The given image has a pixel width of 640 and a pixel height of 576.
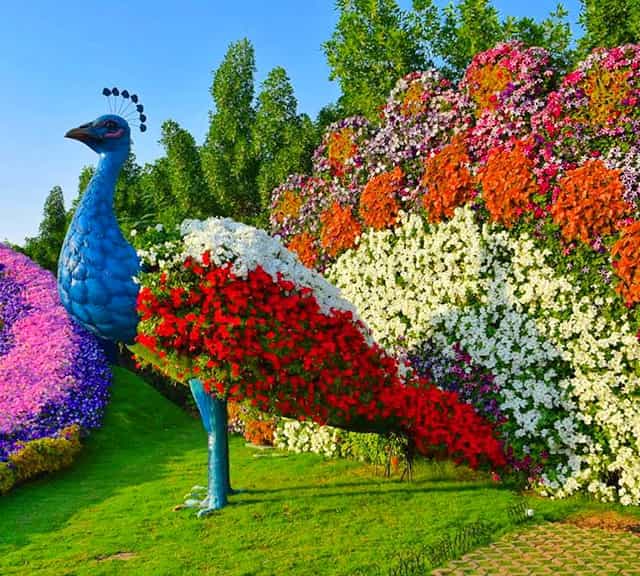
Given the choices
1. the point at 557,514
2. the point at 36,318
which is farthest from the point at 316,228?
the point at 36,318

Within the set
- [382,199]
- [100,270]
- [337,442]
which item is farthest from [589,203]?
[100,270]

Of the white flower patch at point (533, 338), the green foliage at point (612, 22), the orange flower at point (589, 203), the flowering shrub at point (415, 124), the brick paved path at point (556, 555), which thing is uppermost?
the green foliage at point (612, 22)

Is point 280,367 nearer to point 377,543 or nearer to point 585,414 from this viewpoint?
point 377,543

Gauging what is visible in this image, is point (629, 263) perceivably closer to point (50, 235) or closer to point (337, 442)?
point (337, 442)

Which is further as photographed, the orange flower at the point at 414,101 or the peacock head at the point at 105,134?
the orange flower at the point at 414,101

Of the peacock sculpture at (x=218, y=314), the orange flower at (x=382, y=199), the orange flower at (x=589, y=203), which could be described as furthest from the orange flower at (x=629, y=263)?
the orange flower at (x=382, y=199)

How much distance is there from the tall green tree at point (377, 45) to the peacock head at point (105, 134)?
5.40 m

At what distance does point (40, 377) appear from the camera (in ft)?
44.3

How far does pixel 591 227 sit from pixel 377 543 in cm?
401

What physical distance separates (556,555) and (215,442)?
3.52 m

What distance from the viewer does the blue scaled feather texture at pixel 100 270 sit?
22.9 feet

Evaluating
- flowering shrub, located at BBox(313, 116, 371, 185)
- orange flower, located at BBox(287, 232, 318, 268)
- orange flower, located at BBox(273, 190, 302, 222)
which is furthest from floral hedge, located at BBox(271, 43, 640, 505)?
orange flower, located at BBox(273, 190, 302, 222)

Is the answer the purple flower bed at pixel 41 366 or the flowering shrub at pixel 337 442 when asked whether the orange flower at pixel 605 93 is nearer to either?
the flowering shrub at pixel 337 442

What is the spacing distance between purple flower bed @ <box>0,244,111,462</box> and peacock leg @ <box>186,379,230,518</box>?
4.15m
